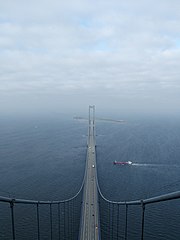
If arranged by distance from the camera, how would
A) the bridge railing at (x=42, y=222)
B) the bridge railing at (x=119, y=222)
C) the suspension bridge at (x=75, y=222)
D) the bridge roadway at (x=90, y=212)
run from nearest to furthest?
the bridge roadway at (x=90, y=212) < the suspension bridge at (x=75, y=222) < the bridge railing at (x=42, y=222) < the bridge railing at (x=119, y=222)

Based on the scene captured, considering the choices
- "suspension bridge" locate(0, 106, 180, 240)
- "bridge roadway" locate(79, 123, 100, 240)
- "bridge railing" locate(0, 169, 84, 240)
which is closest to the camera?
"bridge roadway" locate(79, 123, 100, 240)

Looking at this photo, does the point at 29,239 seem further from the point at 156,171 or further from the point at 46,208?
the point at 156,171

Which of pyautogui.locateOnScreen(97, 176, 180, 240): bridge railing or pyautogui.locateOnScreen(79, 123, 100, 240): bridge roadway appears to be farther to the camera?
pyautogui.locateOnScreen(97, 176, 180, 240): bridge railing

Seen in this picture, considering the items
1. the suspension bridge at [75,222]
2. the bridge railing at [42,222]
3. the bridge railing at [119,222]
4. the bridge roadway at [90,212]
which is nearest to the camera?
the bridge roadway at [90,212]

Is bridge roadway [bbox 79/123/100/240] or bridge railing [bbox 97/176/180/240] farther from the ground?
bridge roadway [bbox 79/123/100/240]

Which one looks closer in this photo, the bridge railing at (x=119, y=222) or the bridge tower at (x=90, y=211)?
the bridge tower at (x=90, y=211)

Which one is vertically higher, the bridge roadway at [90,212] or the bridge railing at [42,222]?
the bridge roadway at [90,212]

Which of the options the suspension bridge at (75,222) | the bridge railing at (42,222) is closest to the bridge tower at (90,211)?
the suspension bridge at (75,222)

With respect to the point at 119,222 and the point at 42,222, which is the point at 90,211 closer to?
the point at 119,222

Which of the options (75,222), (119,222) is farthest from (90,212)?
(119,222)

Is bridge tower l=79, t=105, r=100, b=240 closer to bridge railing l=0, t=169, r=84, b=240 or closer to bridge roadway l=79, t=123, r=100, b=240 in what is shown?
bridge roadway l=79, t=123, r=100, b=240

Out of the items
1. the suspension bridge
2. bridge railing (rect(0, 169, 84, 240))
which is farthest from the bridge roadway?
bridge railing (rect(0, 169, 84, 240))

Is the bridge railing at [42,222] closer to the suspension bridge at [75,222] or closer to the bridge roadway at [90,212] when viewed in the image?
the suspension bridge at [75,222]
